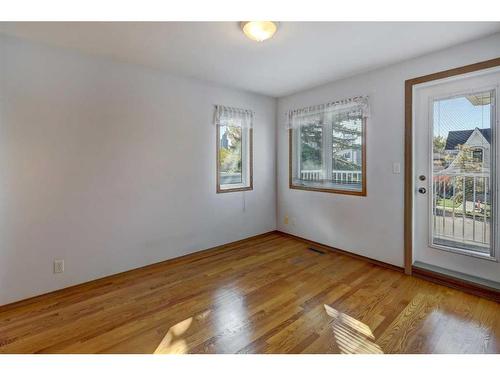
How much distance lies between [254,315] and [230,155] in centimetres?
241

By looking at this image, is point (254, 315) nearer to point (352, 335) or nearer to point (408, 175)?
point (352, 335)

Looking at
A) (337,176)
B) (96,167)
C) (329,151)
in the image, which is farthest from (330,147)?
(96,167)

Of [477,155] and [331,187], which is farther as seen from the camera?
[331,187]

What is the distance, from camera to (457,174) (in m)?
2.62

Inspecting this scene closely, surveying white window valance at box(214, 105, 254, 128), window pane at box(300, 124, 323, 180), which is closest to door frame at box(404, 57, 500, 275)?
window pane at box(300, 124, 323, 180)

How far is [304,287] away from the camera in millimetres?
2588

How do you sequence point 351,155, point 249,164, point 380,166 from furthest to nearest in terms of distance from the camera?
point 249,164, point 351,155, point 380,166

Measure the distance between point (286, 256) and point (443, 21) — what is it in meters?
2.89

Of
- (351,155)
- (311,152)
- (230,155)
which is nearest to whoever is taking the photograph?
(351,155)

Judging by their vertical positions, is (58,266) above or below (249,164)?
below

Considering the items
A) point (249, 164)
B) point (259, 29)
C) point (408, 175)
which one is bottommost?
point (408, 175)

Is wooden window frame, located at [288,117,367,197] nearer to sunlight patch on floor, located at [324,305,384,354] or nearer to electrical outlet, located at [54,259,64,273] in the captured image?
sunlight patch on floor, located at [324,305,384,354]

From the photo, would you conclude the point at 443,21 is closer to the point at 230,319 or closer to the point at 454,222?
the point at 454,222
